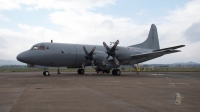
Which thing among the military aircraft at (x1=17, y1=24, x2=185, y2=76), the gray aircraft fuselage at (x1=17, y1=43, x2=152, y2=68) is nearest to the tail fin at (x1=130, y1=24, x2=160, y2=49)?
the military aircraft at (x1=17, y1=24, x2=185, y2=76)

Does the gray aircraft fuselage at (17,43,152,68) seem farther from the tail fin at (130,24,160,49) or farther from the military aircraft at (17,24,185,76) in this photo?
the tail fin at (130,24,160,49)

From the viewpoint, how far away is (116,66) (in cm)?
2906

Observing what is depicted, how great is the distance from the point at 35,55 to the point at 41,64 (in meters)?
1.49

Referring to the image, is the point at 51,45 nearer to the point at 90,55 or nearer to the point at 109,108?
the point at 90,55

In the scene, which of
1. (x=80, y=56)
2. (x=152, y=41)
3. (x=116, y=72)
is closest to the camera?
(x=116, y=72)

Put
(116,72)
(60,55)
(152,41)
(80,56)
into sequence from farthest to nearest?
1. (152,41)
2. (80,56)
3. (116,72)
4. (60,55)

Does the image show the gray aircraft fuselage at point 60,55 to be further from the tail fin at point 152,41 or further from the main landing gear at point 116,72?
the tail fin at point 152,41

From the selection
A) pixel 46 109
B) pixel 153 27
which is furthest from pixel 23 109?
pixel 153 27

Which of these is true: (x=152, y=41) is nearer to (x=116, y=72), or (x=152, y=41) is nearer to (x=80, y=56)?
(x=116, y=72)

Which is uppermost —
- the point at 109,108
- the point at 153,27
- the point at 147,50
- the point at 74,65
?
the point at 153,27

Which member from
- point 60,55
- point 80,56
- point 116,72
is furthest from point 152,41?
point 60,55

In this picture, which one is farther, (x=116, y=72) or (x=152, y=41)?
(x=152, y=41)

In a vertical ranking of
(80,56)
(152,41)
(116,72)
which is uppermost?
(152,41)

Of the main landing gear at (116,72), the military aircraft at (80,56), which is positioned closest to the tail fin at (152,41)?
the military aircraft at (80,56)
